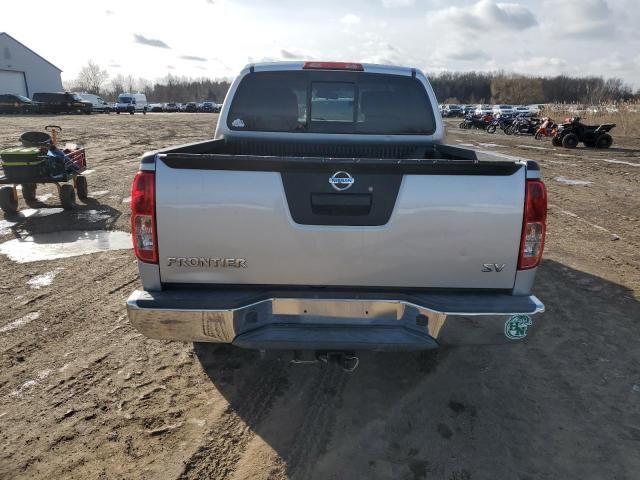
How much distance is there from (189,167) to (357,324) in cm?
132

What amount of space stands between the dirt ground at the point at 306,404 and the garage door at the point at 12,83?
6460 cm

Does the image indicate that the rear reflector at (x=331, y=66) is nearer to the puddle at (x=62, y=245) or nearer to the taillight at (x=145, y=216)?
the taillight at (x=145, y=216)

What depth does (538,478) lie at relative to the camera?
2.49 m

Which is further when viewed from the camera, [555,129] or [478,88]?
[478,88]

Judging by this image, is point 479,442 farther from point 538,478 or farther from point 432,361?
point 432,361

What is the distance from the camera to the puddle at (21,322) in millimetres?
4001

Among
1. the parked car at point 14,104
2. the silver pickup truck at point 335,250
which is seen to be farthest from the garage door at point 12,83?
the silver pickup truck at point 335,250

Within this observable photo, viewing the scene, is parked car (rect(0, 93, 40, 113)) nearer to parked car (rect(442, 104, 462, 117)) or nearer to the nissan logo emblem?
parked car (rect(442, 104, 462, 117))

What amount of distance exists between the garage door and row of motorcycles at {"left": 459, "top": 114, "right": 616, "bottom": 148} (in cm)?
5424

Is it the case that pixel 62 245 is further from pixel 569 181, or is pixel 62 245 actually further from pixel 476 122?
pixel 476 122

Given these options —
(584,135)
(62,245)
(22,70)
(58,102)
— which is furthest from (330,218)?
(22,70)

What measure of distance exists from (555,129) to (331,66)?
22634mm

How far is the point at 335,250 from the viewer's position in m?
2.64

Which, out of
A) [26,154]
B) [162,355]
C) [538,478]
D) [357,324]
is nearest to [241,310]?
[357,324]
